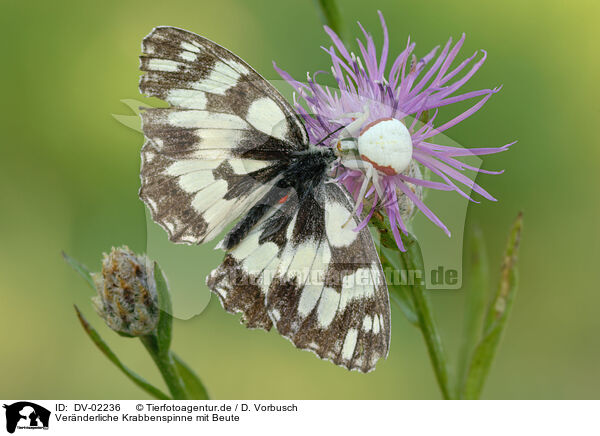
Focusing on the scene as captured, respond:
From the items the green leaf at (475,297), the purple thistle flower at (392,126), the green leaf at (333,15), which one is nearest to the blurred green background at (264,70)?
the green leaf at (475,297)

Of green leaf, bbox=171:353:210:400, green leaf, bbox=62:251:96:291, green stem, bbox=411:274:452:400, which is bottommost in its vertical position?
green leaf, bbox=171:353:210:400

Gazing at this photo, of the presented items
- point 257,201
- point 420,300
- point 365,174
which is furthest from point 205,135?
point 420,300

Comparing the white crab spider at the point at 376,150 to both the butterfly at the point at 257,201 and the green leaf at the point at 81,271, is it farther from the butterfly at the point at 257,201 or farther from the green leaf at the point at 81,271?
the green leaf at the point at 81,271

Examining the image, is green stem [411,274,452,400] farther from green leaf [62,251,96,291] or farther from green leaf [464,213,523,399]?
green leaf [62,251,96,291]

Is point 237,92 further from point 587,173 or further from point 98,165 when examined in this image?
point 587,173

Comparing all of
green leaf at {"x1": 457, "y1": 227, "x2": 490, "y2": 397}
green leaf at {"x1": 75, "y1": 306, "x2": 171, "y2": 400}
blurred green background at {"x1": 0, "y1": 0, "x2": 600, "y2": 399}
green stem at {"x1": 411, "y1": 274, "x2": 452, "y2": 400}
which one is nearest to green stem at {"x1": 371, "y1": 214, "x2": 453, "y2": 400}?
green stem at {"x1": 411, "y1": 274, "x2": 452, "y2": 400}

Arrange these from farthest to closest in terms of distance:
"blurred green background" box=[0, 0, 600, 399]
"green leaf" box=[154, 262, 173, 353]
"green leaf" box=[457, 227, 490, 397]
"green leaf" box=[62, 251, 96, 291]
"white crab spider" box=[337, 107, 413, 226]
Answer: "blurred green background" box=[0, 0, 600, 399], "green leaf" box=[457, 227, 490, 397], "green leaf" box=[62, 251, 96, 291], "green leaf" box=[154, 262, 173, 353], "white crab spider" box=[337, 107, 413, 226]

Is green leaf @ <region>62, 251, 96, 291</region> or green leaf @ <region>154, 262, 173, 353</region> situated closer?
green leaf @ <region>154, 262, 173, 353</region>
